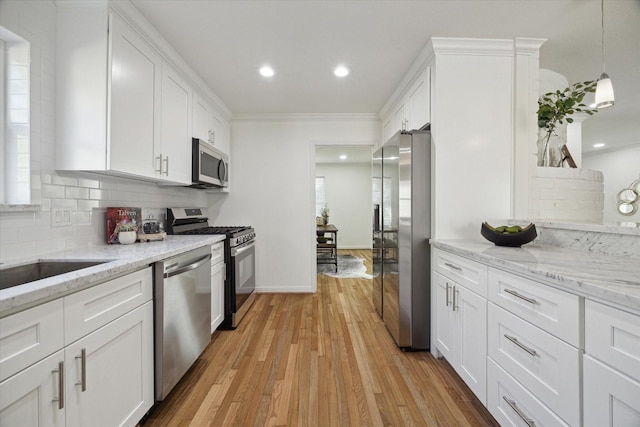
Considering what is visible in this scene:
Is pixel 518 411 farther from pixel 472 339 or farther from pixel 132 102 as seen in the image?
pixel 132 102

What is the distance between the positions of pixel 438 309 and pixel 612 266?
1.10 m

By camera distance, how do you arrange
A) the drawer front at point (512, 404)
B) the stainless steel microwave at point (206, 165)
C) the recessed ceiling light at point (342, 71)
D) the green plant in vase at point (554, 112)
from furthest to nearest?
1. the stainless steel microwave at point (206, 165)
2. the recessed ceiling light at point (342, 71)
3. the green plant in vase at point (554, 112)
4. the drawer front at point (512, 404)

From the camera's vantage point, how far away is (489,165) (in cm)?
218

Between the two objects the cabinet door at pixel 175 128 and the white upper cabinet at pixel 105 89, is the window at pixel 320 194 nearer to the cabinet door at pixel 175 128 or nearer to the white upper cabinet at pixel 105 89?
the cabinet door at pixel 175 128

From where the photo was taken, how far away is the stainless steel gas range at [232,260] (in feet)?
8.68

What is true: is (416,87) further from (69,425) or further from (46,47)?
(69,425)

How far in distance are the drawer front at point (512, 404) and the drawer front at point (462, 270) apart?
0.39 metres

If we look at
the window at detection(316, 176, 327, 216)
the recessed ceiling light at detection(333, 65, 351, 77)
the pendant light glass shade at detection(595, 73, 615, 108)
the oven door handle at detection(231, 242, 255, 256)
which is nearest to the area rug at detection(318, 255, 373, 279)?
the oven door handle at detection(231, 242, 255, 256)

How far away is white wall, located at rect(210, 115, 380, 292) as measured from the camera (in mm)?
3773

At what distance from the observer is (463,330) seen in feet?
5.57

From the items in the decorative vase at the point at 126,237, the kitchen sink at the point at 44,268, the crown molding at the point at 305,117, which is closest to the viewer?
the kitchen sink at the point at 44,268

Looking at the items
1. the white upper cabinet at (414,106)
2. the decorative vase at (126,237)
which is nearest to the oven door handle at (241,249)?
the decorative vase at (126,237)

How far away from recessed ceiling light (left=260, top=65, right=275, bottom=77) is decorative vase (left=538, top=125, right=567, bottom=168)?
241cm

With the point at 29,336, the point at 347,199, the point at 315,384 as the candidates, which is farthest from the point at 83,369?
the point at 347,199
